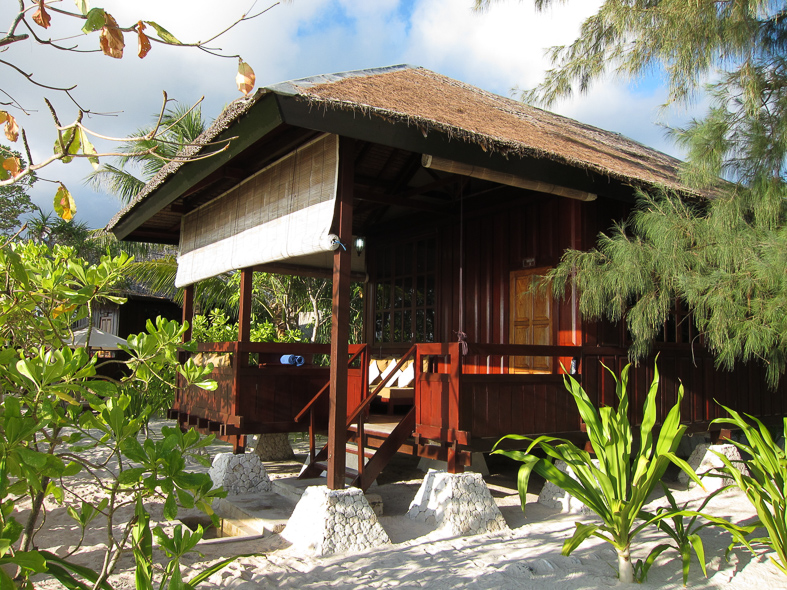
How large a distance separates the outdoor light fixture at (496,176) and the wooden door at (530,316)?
1.17 meters

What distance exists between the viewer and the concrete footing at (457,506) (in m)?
5.12

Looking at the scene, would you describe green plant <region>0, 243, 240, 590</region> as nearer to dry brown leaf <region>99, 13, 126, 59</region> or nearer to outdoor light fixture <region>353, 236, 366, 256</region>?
dry brown leaf <region>99, 13, 126, 59</region>

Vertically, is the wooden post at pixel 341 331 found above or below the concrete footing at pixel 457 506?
above

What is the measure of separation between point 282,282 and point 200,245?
5.85m

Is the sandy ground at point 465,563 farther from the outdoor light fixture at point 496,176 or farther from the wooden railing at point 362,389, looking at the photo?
the outdoor light fixture at point 496,176

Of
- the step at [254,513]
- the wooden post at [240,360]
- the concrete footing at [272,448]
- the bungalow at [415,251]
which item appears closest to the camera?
the bungalow at [415,251]

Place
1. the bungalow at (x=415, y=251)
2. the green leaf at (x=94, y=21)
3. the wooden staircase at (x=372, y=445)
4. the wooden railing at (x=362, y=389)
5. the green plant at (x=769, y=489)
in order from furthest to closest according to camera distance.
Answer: the wooden railing at (x=362, y=389)
the wooden staircase at (x=372, y=445)
the bungalow at (x=415, y=251)
the green plant at (x=769, y=489)
the green leaf at (x=94, y=21)

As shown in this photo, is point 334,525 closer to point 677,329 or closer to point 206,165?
point 206,165

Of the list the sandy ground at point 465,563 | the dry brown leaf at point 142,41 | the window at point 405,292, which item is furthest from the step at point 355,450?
the dry brown leaf at point 142,41

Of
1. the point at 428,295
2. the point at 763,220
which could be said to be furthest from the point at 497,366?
the point at 763,220

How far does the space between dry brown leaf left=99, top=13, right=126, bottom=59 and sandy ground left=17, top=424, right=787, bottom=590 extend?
8.80 ft

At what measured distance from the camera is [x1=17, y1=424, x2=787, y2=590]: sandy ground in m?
4.09

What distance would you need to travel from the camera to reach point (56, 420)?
6.98ft

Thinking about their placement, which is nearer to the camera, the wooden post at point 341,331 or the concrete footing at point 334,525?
the concrete footing at point 334,525
